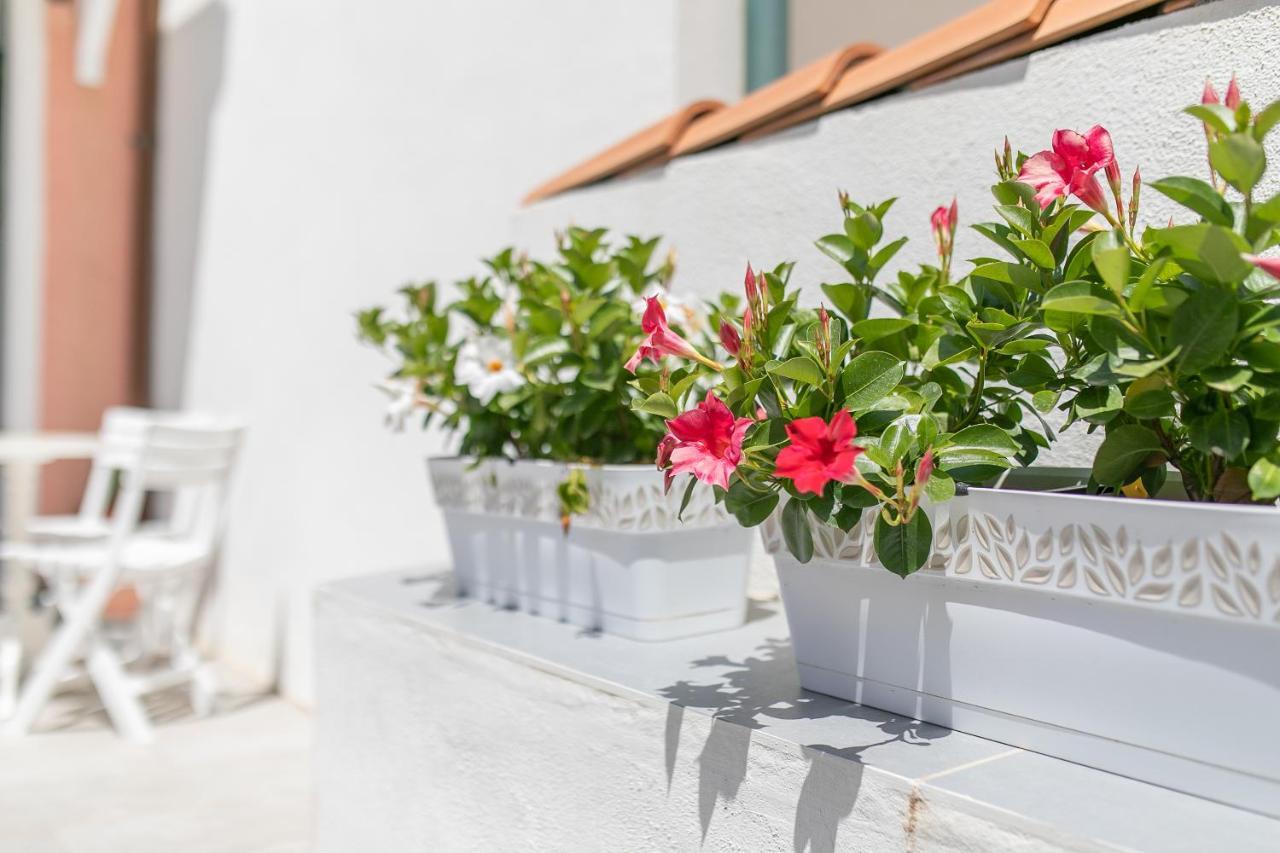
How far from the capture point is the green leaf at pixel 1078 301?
2.16ft

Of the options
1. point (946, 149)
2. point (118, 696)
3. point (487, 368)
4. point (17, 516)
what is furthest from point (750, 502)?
point (17, 516)

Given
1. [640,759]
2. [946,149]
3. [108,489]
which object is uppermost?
[946,149]

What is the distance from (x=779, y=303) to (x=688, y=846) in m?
0.44

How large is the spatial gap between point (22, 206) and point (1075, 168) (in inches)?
192

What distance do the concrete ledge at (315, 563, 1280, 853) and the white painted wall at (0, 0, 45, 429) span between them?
3695 millimetres

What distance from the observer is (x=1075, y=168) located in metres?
0.74

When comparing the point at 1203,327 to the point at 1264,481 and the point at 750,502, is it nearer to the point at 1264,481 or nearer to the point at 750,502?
the point at 1264,481

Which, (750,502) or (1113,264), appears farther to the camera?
(750,502)

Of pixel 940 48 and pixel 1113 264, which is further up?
pixel 940 48

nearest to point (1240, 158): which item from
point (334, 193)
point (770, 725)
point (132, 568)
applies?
point (770, 725)

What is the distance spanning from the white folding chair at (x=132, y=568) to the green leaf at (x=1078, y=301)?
2.81 metres

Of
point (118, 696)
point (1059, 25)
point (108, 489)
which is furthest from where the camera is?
point (108, 489)

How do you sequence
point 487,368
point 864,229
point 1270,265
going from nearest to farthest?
point 1270,265
point 864,229
point 487,368

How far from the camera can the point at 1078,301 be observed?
661mm
